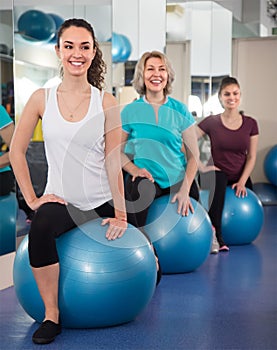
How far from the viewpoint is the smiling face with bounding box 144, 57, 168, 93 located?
3.54 metres

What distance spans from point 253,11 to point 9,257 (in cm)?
546

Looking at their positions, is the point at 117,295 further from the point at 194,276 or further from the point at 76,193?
the point at 194,276

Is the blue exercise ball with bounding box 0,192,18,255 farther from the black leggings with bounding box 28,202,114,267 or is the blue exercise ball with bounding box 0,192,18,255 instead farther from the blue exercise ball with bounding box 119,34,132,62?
the blue exercise ball with bounding box 119,34,132,62

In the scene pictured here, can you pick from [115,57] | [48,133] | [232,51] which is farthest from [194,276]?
[232,51]

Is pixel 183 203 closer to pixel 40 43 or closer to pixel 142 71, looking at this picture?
pixel 142 71

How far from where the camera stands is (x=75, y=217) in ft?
8.40

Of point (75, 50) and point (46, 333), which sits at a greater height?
point (75, 50)

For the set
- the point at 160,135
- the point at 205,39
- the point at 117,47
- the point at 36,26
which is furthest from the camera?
the point at 205,39

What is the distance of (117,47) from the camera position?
6785 mm

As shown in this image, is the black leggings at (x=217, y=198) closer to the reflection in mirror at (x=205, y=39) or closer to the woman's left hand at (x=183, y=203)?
the woman's left hand at (x=183, y=203)

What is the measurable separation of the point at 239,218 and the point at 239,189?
217mm

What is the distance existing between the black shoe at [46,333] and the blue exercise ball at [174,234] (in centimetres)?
115

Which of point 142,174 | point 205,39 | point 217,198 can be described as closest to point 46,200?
point 142,174

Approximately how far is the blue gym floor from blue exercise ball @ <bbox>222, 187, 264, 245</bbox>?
754 millimetres
